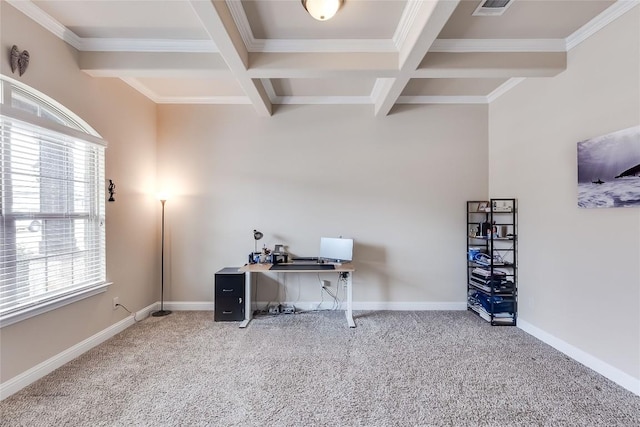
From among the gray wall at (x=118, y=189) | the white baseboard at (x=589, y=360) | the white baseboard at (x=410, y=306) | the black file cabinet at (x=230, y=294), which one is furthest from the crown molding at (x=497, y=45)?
the gray wall at (x=118, y=189)

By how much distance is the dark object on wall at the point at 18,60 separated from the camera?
6.56 feet

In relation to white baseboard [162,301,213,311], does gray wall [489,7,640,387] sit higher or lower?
higher

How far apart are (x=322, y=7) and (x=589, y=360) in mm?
3569

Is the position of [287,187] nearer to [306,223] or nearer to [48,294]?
[306,223]

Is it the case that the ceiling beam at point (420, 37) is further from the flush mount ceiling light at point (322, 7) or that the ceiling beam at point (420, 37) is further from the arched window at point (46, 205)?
the arched window at point (46, 205)

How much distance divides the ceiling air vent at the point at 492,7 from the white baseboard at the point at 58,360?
4.43 meters

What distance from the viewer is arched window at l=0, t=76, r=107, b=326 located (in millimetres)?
2025

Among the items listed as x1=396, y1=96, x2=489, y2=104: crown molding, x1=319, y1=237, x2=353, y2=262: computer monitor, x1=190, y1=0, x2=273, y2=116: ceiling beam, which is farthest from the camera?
x1=396, y1=96, x2=489, y2=104: crown molding

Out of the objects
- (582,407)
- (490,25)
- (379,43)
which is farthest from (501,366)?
(379,43)

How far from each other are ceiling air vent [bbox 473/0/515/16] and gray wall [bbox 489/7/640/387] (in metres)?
0.95

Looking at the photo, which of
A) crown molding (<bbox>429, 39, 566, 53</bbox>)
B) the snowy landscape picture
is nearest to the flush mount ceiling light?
crown molding (<bbox>429, 39, 566, 53</bbox>)

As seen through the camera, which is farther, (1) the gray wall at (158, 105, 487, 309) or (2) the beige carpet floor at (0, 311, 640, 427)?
(1) the gray wall at (158, 105, 487, 309)

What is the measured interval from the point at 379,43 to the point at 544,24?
135cm

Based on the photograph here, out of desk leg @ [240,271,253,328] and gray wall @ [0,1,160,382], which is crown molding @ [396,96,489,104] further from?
gray wall @ [0,1,160,382]
